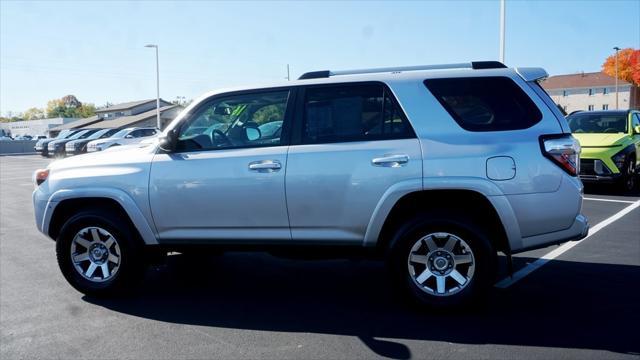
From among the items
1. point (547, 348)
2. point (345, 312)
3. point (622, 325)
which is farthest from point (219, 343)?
point (622, 325)

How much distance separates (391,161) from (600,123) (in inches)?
394

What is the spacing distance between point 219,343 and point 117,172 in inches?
75.7

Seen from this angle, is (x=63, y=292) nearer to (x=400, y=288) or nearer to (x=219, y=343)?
(x=219, y=343)

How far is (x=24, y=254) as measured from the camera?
22.7 feet

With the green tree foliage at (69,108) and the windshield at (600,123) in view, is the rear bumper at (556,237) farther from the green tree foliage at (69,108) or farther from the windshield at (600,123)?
the green tree foliage at (69,108)

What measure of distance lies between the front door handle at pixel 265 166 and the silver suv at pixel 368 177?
0.01 meters

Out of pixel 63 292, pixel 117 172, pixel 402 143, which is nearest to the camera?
pixel 402 143

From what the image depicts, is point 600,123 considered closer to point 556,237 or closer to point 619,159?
point 619,159

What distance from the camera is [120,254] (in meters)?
4.99

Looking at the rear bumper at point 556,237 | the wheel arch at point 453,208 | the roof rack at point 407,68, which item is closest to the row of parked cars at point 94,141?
the roof rack at point 407,68

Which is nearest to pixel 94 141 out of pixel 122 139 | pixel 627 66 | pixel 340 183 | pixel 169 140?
pixel 122 139

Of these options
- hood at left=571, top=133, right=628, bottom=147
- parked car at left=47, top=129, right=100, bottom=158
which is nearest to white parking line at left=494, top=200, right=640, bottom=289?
hood at left=571, top=133, right=628, bottom=147

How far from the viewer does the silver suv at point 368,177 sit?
423 cm

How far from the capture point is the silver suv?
4.23m
